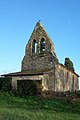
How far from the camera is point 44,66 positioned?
42312 mm

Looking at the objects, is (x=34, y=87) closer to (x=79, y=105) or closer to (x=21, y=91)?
(x=21, y=91)

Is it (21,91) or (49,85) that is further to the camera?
(49,85)

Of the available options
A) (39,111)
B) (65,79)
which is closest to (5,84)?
(65,79)

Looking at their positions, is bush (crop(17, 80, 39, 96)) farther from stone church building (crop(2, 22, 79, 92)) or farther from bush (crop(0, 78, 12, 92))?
stone church building (crop(2, 22, 79, 92))

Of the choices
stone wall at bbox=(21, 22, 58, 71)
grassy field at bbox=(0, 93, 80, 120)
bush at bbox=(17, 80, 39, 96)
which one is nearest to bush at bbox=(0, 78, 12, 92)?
bush at bbox=(17, 80, 39, 96)

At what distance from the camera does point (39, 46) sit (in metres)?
44.1

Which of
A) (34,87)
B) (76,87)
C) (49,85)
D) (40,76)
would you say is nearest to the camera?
(34,87)

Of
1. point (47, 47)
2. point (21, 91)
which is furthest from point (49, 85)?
point (21, 91)

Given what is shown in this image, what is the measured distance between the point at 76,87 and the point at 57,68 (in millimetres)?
10838

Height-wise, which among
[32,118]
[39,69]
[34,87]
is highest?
[39,69]

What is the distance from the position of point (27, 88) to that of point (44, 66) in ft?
37.1

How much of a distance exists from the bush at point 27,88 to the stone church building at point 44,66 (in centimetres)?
556

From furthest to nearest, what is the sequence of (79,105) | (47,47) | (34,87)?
(47,47) < (34,87) < (79,105)

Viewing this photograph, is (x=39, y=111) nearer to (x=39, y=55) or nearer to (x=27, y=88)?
(x=27, y=88)
